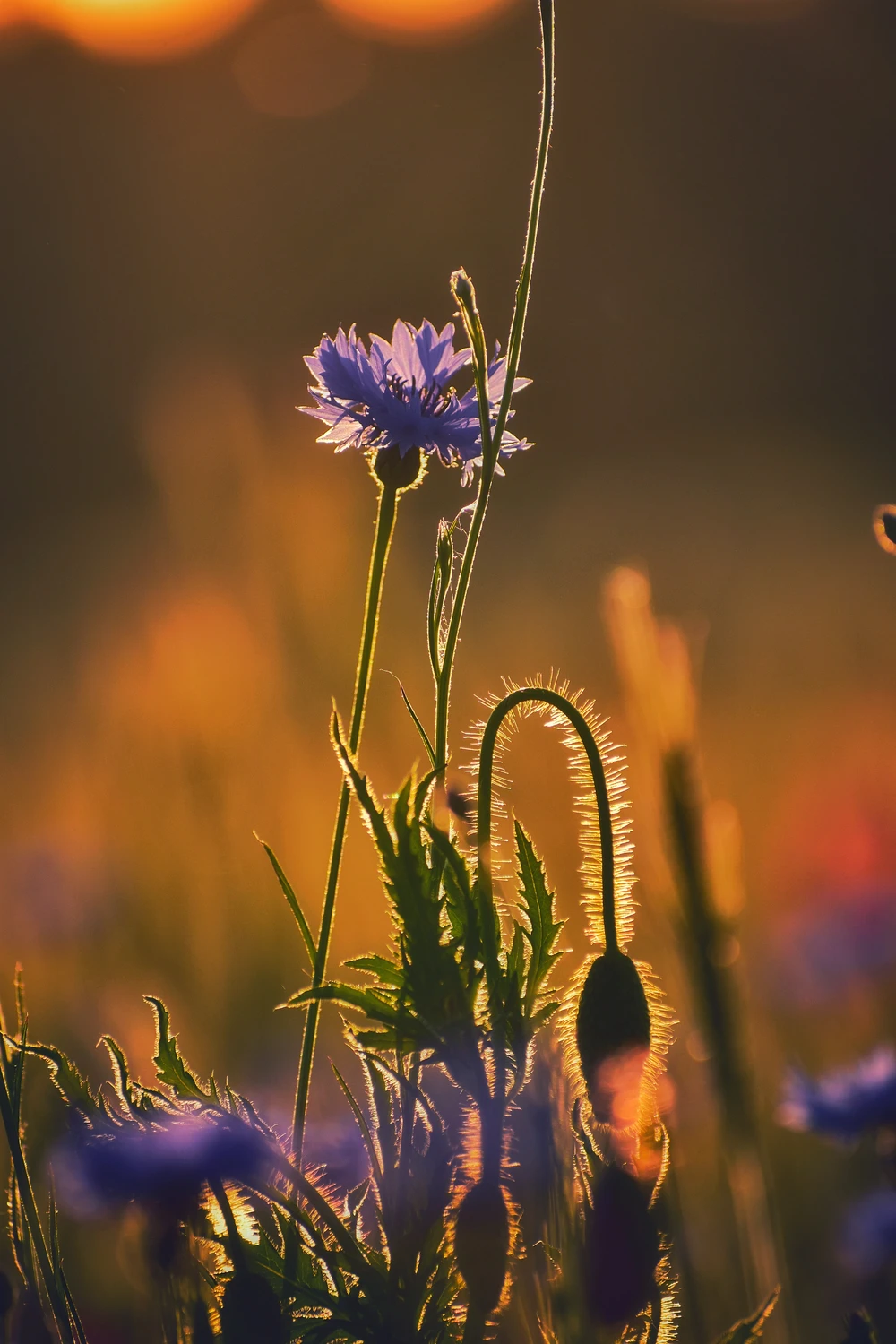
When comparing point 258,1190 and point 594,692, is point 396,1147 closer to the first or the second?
point 258,1190

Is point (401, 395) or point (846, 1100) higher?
point (401, 395)

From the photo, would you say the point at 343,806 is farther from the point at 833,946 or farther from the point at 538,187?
the point at 833,946

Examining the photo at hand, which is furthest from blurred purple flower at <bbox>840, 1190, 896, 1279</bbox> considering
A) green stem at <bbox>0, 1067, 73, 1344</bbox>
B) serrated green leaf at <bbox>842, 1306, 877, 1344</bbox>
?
green stem at <bbox>0, 1067, 73, 1344</bbox>

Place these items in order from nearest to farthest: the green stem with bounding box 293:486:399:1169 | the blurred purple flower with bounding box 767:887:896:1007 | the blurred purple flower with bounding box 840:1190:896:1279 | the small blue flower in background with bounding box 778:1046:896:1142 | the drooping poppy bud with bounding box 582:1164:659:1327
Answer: the drooping poppy bud with bounding box 582:1164:659:1327 → the green stem with bounding box 293:486:399:1169 → the blurred purple flower with bounding box 840:1190:896:1279 → the small blue flower in background with bounding box 778:1046:896:1142 → the blurred purple flower with bounding box 767:887:896:1007

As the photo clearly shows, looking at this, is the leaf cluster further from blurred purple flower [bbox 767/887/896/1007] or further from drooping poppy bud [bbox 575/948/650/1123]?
blurred purple flower [bbox 767/887/896/1007]

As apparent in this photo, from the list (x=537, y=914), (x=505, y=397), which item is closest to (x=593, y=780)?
(x=537, y=914)
